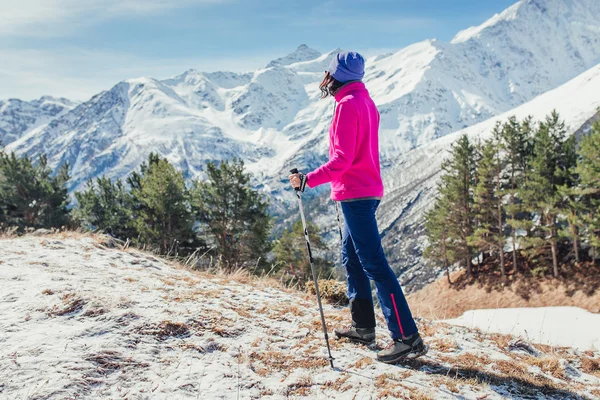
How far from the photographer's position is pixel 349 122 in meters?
4.35

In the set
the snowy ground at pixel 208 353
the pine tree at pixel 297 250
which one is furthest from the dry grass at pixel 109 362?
the pine tree at pixel 297 250

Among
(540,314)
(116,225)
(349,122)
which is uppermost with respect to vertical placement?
(349,122)

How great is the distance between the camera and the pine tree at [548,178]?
30.7m

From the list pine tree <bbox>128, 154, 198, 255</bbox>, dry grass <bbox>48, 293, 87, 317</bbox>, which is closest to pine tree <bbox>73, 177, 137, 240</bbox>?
pine tree <bbox>128, 154, 198, 255</bbox>

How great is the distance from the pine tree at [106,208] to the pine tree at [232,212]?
7837mm

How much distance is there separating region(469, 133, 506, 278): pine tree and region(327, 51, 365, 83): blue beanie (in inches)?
1284

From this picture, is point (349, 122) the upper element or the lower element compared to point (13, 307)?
upper

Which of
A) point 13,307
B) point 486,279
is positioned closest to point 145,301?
point 13,307

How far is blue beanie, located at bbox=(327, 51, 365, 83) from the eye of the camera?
177 inches

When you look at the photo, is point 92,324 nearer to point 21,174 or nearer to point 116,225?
point 116,225

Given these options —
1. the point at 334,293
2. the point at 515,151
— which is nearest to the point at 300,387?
the point at 334,293

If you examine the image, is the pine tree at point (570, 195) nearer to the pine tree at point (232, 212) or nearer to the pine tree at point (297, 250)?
the pine tree at point (297, 250)

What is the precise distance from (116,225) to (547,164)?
118ft

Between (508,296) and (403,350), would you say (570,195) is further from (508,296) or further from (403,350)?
(403,350)
